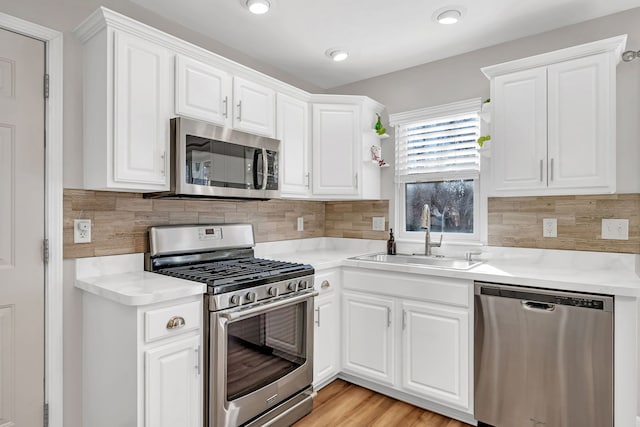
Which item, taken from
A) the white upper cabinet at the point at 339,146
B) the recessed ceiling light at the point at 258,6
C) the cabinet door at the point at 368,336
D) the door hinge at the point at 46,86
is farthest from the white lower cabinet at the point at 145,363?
the recessed ceiling light at the point at 258,6

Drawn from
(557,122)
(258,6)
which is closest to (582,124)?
(557,122)

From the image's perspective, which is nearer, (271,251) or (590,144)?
(590,144)

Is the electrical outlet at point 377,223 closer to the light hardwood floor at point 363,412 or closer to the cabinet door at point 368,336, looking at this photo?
the cabinet door at point 368,336

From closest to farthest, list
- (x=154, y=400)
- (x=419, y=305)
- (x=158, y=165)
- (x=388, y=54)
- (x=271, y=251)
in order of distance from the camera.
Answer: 1. (x=154, y=400)
2. (x=158, y=165)
3. (x=419, y=305)
4. (x=388, y=54)
5. (x=271, y=251)

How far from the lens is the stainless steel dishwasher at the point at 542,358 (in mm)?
1846

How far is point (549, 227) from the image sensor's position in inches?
98.0

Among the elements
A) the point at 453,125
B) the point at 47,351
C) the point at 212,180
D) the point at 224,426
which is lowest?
the point at 224,426

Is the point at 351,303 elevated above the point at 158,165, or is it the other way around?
the point at 158,165

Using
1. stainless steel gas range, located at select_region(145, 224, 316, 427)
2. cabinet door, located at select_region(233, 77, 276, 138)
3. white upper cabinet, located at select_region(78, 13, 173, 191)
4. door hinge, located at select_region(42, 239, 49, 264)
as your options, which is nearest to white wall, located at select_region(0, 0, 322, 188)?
white upper cabinet, located at select_region(78, 13, 173, 191)

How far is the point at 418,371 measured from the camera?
243 centimetres

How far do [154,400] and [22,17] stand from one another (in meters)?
1.96

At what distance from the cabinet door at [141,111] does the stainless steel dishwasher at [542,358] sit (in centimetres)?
199

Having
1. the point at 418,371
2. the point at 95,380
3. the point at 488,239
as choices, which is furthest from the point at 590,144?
the point at 95,380

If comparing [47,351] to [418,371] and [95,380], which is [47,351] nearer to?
[95,380]
